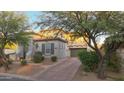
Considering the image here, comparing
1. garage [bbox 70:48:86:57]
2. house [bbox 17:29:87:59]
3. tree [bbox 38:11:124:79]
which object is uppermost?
tree [bbox 38:11:124:79]

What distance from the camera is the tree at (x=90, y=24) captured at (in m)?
5.10

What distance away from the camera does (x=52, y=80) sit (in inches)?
204

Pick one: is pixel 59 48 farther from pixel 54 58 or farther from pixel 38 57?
pixel 38 57

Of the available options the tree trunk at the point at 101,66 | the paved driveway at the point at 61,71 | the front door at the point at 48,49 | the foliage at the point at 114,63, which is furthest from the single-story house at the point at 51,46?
the foliage at the point at 114,63

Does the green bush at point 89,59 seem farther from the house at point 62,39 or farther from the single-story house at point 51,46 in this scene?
the single-story house at point 51,46

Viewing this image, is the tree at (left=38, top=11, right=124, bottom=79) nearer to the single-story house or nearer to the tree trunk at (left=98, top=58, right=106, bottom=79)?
the tree trunk at (left=98, top=58, right=106, bottom=79)

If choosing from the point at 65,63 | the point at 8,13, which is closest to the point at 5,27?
the point at 8,13

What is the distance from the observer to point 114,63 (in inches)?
203

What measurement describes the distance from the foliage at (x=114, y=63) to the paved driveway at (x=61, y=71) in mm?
446

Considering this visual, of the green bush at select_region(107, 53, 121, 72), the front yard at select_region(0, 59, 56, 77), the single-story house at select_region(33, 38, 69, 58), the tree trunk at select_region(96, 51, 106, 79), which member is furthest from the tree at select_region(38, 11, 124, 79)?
the front yard at select_region(0, 59, 56, 77)

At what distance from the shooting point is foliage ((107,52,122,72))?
5.16m

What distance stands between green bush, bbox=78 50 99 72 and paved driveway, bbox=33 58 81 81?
8 centimetres
